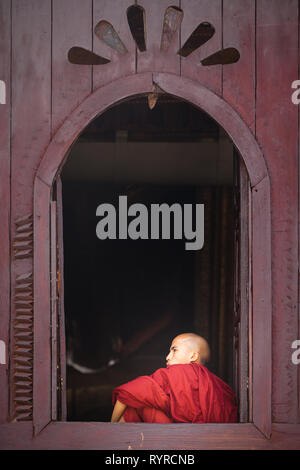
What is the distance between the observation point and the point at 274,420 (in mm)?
2188

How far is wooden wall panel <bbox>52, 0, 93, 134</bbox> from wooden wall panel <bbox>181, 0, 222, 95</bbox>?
1.68ft

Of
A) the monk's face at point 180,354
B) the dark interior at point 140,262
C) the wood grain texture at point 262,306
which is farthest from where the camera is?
the dark interior at point 140,262

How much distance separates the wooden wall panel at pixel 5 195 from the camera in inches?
88.2

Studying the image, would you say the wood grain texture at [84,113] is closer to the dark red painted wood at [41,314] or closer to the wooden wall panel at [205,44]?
the dark red painted wood at [41,314]

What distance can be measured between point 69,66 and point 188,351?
184 centimetres

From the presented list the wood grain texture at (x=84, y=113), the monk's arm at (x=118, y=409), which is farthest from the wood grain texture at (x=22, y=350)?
the wood grain texture at (x=84, y=113)

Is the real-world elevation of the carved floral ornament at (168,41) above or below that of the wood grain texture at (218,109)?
above

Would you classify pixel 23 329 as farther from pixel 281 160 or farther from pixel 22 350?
pixel 281 160

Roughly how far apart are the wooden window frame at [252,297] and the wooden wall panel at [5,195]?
17 centimetres

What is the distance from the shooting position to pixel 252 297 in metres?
2.19

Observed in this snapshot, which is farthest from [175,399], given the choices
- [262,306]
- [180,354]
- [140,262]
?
[140,262]

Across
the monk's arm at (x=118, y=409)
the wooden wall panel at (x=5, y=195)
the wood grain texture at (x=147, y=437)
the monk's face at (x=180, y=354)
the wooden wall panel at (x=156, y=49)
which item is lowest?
the wood grain texture at (x=147, y=437)
